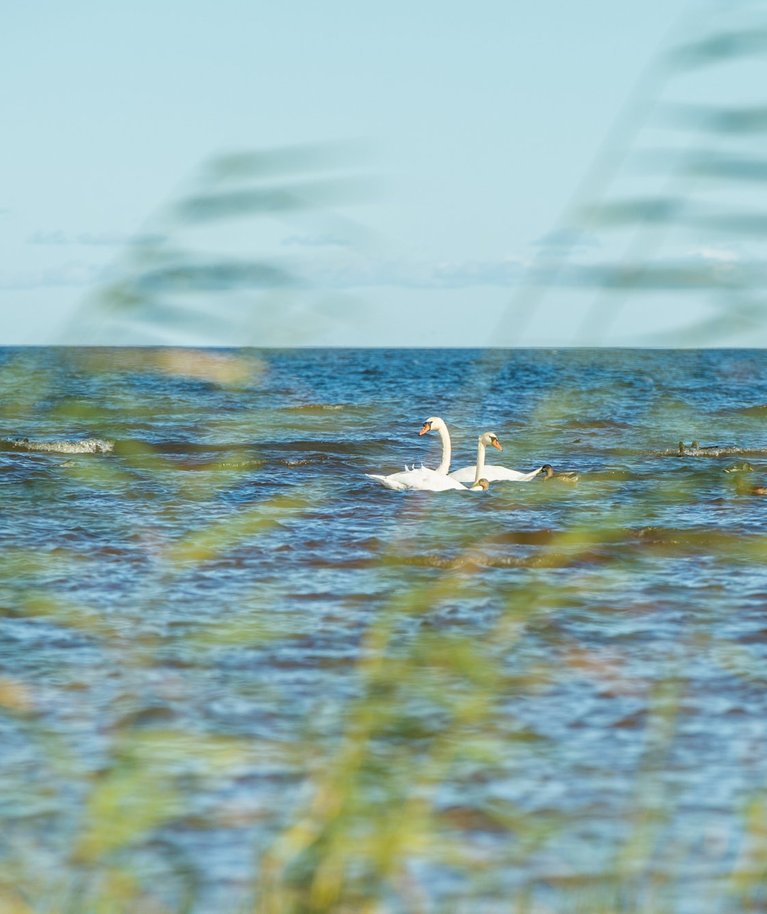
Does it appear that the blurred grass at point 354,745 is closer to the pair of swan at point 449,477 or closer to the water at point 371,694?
the water at point 371,694

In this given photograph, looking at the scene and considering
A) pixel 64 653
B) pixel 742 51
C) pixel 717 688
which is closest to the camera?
pixel 742 51

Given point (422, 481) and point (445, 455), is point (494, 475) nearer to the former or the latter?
point (445, 455)

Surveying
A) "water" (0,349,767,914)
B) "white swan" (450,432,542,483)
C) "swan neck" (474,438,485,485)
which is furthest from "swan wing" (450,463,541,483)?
"water" (0,349,767,914)

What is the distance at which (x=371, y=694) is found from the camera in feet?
8.09

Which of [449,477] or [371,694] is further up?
[371,694]

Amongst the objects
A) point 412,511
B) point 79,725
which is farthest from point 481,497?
point 79,725

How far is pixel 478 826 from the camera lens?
4.52 metres

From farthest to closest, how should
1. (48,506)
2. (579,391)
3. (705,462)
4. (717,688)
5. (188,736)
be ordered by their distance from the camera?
1. (705,462)
2. (48,506)
3. (717,688)
4. (188,736)
5. (579,391)

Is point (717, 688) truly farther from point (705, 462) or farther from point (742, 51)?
point (705, 462)

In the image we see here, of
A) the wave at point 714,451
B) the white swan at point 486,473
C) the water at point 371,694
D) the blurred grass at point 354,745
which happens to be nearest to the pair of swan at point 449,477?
the white swan at point 486,473

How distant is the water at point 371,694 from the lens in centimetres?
271

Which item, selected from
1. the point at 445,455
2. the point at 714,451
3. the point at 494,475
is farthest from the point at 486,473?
the point at 714,451

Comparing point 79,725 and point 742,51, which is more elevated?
point 742,51

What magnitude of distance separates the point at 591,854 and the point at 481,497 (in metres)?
10.8
